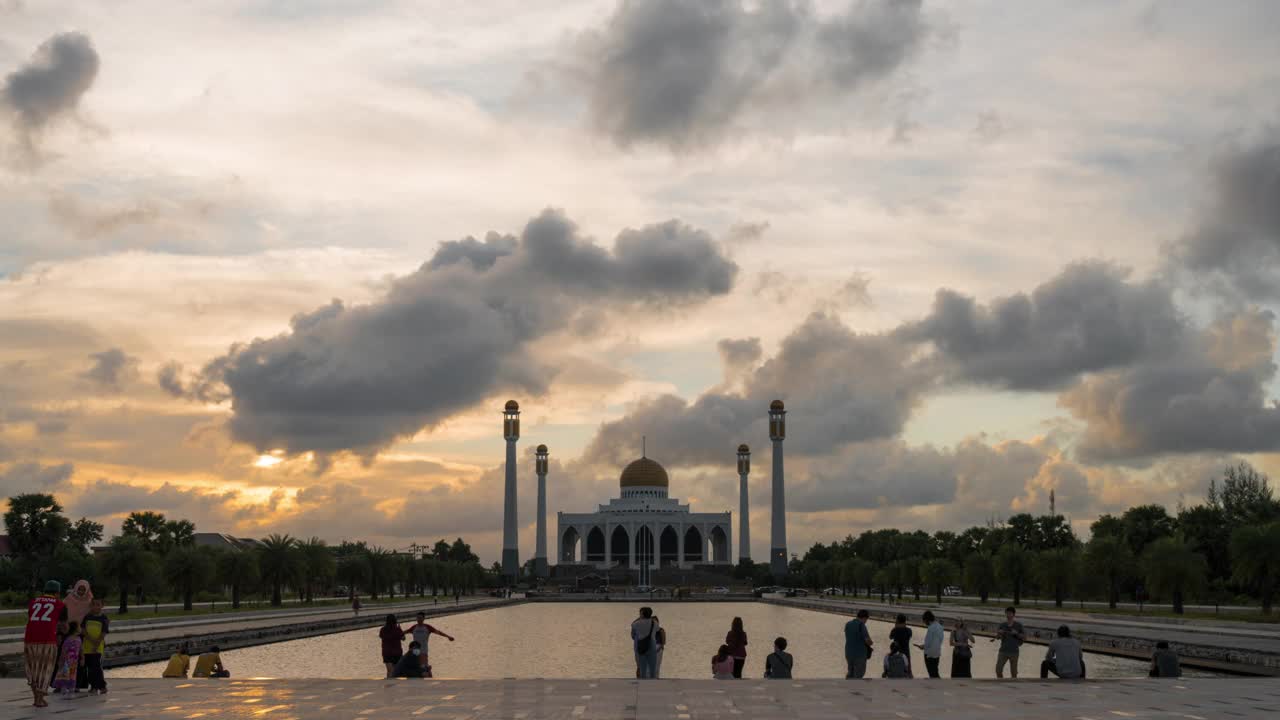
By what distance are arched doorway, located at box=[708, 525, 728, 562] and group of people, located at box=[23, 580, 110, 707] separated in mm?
150961

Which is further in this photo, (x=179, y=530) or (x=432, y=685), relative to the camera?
(x=179, y=530)

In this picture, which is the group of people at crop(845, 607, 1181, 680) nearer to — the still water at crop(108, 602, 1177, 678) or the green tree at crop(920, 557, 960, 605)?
the still water at crop(108, 602, 1177, 678)

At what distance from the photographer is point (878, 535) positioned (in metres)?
140

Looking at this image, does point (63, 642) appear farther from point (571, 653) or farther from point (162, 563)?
point (162, 563)

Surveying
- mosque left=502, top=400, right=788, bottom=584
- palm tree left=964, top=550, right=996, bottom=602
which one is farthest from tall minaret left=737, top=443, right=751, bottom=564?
palm tree left=964, top=550, right=996, bottom=602

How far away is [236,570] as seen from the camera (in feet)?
236

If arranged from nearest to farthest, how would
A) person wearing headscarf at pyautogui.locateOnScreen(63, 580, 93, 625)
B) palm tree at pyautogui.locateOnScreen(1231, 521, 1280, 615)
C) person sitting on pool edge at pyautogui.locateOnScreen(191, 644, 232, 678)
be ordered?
1. person wearing headscarf at pyautogui.locateOnScreen(63, 580, 93, 625)
2. person sitting on pool edge at pyautogui.locateOnScreen(191, 644, 232, 678)
3. palm tree at pyautogui.locateOnScreen(1231, 521, 1280, 615)

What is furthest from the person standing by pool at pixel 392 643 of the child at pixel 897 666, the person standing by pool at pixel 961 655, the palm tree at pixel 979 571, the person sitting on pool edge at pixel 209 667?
the palm tree at pixel 979 571

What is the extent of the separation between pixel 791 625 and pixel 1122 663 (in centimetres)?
2796

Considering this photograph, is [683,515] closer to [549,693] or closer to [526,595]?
[526,595]

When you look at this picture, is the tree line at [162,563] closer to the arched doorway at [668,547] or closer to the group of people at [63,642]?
the group of people at [63,642]

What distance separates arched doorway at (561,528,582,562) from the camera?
175 m

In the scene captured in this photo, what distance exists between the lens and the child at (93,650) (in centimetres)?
2023

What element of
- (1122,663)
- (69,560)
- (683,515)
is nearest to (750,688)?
(1122,663)
